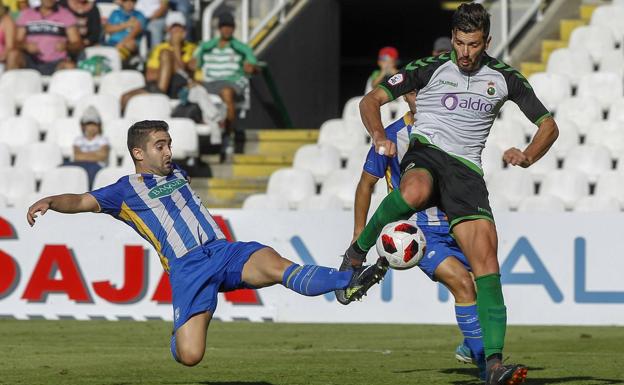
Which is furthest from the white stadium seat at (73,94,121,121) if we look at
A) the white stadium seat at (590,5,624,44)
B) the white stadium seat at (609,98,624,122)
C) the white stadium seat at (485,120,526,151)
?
the white stadium seat at (590,5,624,44)

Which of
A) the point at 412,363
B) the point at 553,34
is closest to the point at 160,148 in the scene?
the point at 412,363

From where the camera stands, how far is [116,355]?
32.7 feet

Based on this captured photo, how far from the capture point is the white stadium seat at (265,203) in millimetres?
14188

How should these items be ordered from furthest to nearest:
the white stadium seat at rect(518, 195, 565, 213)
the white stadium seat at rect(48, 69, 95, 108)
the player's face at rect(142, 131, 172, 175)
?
the white stadium seat at rect(48, 69, 95, 108), the white stadium seat at rect(518, 195, 565, 213), the player's face at rect(142, 131, 172, 175)

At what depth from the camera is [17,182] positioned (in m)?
15.1

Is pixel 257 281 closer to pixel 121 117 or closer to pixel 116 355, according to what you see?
pixel 116 355

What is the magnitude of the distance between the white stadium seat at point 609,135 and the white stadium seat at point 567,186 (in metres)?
0.94

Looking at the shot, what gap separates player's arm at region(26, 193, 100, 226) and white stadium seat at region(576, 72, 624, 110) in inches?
349

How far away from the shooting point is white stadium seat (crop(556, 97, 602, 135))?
49.8 feet

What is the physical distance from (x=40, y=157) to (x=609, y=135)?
6.09m

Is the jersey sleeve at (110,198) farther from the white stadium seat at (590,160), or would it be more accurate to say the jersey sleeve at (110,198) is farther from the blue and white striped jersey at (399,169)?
the white stadium seat at (590,160)

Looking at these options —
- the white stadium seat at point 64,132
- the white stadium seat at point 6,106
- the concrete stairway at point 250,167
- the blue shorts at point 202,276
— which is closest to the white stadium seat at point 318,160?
the concrete stairway at point 250,167

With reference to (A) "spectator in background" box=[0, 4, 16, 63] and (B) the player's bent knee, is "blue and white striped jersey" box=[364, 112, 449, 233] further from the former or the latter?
(A) "spectator in background" box=[0, 4, 16, 63]

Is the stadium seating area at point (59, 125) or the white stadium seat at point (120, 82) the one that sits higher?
the white stadium seat at point (120, 82)
